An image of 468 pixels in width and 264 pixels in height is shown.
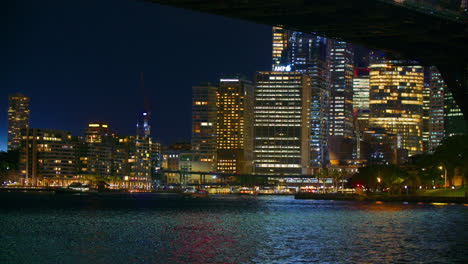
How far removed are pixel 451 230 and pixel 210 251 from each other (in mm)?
23771

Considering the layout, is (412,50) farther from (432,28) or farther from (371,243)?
(371,243)

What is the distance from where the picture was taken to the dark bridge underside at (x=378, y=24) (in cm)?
3656

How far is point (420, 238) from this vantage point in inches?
1892

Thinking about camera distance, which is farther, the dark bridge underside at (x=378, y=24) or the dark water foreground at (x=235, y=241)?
the dark water foreground at (x=235, y=241)

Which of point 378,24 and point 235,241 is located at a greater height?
point 378,24

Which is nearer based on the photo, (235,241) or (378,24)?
(378,24)

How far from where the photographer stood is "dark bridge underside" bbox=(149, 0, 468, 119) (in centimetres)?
3656

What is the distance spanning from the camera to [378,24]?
42438 mm

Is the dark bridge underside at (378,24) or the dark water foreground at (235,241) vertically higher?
the dark bridge underside at (378,24)

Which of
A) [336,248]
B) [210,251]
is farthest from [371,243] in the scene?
[210,251]

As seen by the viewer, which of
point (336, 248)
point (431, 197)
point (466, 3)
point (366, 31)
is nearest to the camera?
point (336, 248)

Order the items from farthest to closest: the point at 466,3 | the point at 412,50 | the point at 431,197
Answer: the point at 431,197 < the point at 412,50 < the point at 466,3

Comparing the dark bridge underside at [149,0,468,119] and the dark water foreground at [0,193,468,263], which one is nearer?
the dark bridge underside at [149,0,468,119]

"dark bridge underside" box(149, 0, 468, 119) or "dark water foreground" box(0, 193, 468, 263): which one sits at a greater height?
"dark bridge underside" box(149, 0, 468, 119)
